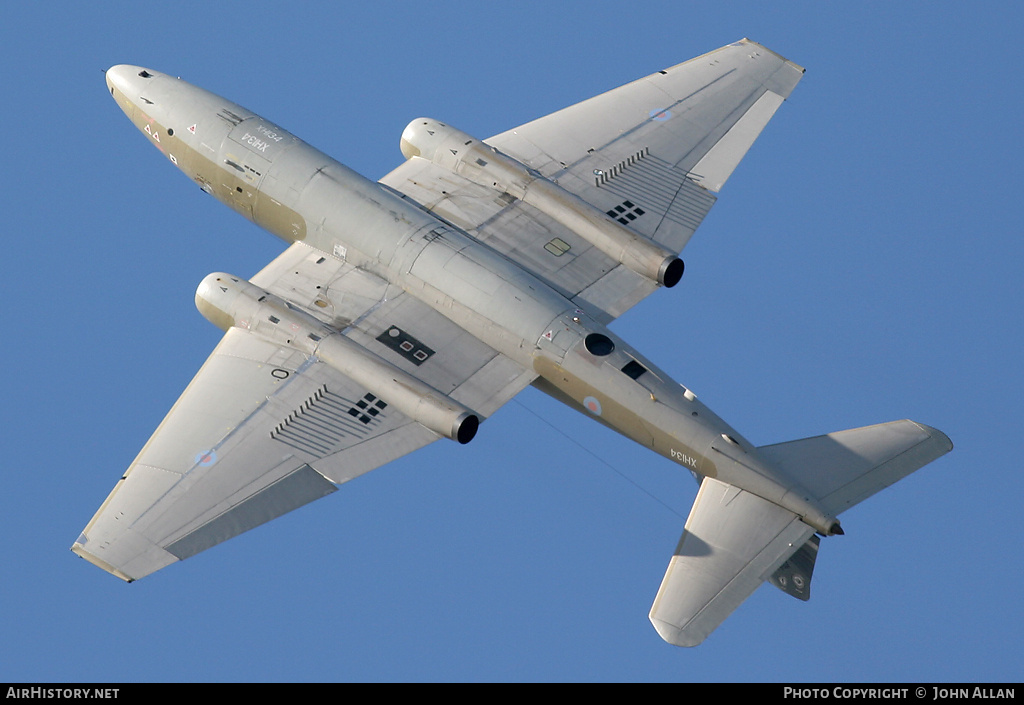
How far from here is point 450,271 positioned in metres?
37.0

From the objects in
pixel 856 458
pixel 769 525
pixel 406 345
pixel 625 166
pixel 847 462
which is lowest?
pixel 769 525

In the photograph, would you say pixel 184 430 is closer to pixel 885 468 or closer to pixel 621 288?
pixel 621 288

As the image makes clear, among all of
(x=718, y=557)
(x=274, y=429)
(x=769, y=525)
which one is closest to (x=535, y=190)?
(x=274, y=429)

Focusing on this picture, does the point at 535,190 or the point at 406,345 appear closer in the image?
the point at 406,345

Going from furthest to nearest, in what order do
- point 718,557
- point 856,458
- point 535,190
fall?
point 535,190, point 856,458, point 718,557

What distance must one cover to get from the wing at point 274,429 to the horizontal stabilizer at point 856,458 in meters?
6.44

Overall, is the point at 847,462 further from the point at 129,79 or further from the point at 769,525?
the point at 129,79

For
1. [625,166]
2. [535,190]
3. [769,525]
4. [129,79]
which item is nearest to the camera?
[769,525]

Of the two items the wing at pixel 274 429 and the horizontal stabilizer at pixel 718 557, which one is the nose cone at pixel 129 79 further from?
the horizontal stabilizer at pixel 718 557

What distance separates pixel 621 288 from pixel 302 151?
8.81 m

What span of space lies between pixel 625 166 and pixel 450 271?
655 cm

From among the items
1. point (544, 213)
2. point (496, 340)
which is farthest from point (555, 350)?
point (544, 213)

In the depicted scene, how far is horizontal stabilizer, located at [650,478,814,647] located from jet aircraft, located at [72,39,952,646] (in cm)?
5

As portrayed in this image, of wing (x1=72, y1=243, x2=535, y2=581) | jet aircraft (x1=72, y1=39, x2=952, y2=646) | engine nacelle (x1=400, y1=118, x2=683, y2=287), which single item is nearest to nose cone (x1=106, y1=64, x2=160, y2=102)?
jet aircraft (x1=72, y1=39, x2=952, y2=646)
